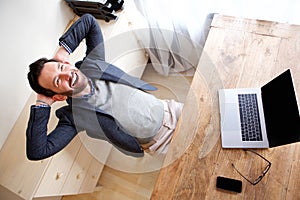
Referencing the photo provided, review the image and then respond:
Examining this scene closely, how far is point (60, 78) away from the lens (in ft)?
4.20

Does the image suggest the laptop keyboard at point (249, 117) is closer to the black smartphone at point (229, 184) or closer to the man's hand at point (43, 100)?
the black smartphone at point (229, 184)

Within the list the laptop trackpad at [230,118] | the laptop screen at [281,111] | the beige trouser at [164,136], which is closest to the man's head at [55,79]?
the beige trouser at [164,136]

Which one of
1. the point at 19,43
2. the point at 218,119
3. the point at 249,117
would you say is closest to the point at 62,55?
the point at 19,43

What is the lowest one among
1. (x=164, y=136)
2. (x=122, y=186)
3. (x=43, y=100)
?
(x=122, y=186)

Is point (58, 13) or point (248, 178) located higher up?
point (58, 13)

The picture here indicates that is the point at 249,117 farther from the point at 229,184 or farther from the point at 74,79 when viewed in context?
the point at 74,79

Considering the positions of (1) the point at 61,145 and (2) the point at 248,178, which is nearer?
(2) the point at 248,178

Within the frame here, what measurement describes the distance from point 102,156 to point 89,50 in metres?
0.64

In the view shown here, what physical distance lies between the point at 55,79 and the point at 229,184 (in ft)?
2.41

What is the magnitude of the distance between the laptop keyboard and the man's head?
0.62 metres

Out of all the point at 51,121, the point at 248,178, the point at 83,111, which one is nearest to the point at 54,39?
the point at 51,121

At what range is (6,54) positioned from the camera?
1.48 metres

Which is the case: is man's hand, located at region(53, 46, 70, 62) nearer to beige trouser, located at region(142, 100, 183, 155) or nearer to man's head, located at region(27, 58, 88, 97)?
man's head, located at region(27, 58, 88, 97)

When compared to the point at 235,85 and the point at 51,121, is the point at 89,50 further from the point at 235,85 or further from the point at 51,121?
the point at 235,85
